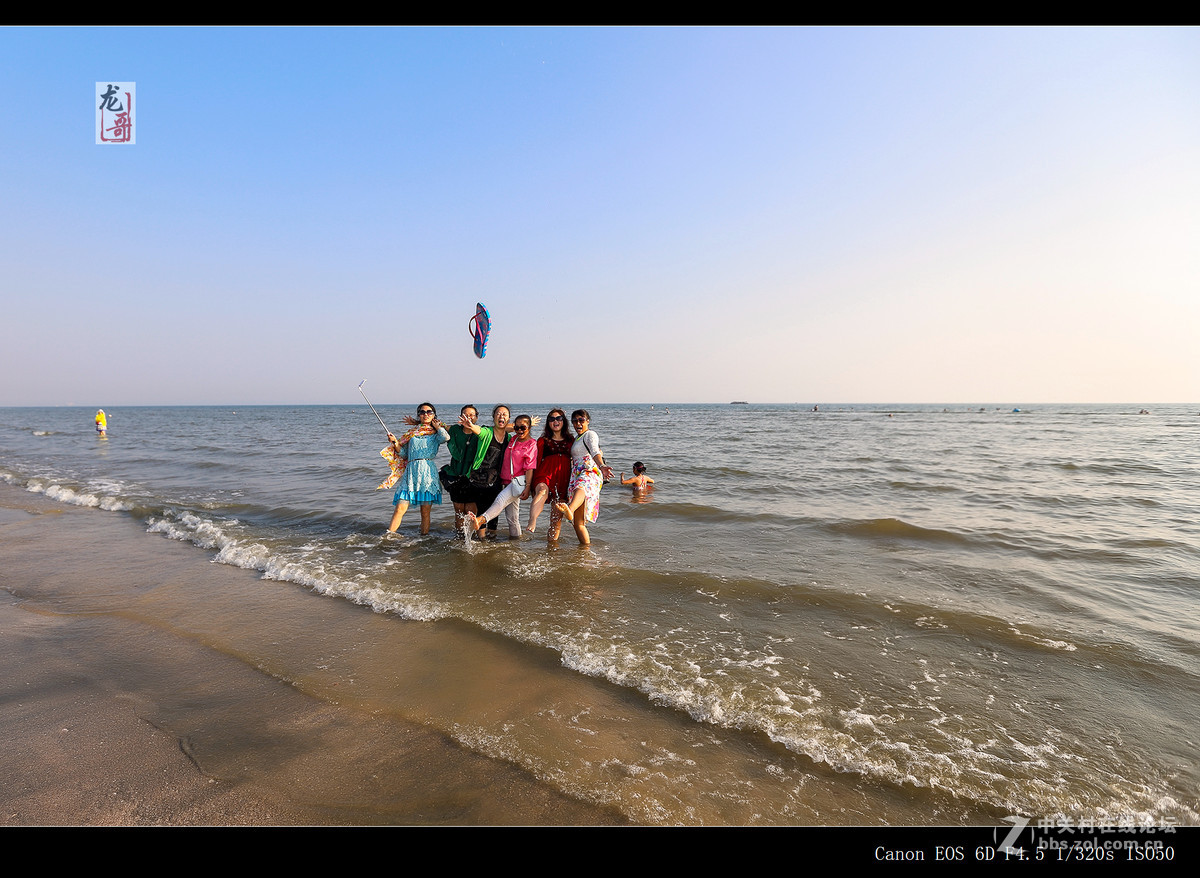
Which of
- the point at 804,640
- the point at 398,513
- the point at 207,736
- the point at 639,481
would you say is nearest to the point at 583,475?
the point at 398,513

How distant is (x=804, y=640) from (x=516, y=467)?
4823 millimetres

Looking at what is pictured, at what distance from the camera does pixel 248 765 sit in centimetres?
285

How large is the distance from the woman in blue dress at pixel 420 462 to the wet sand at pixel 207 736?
2.91 m

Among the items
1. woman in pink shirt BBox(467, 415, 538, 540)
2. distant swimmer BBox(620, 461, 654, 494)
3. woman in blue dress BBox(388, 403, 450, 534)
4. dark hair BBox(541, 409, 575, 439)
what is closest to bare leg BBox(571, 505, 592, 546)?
woman in pink shirt BBox(467, 415, 538, 540)

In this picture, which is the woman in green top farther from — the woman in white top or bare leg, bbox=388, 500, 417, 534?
the woman in white top

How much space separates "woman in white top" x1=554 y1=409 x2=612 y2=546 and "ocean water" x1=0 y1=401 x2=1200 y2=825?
0.62m

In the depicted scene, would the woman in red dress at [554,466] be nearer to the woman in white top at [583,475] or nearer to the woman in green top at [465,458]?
the woman in white top at [583,475]

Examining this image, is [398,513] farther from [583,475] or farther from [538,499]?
[583,475]

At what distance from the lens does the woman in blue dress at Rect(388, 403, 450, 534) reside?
8.20 m

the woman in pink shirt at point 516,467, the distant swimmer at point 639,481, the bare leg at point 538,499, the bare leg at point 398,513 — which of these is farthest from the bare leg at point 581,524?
the distant swimmer at point 639,481

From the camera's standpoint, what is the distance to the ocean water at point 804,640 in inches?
113

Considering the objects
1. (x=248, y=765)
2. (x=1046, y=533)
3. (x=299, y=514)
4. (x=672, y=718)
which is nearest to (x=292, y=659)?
(x=248, y=765)

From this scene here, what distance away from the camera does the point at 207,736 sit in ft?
10.2

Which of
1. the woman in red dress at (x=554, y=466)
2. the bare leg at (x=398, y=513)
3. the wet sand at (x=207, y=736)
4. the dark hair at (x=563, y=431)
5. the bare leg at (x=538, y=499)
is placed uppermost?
the dark hair at (x=563, y=431)
